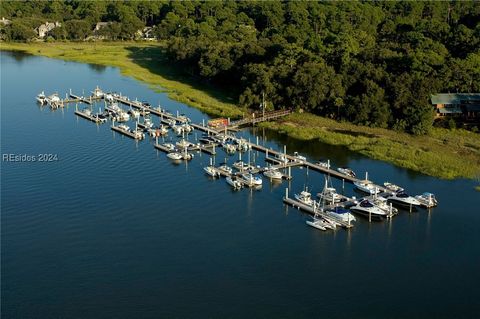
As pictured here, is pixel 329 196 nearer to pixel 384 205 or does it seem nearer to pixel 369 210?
pixel 369 210

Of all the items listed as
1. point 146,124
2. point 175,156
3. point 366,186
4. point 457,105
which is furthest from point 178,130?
point 457,105

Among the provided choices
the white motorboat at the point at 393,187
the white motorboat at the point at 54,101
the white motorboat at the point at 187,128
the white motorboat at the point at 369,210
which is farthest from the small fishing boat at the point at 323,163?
the white motorboat at the point at 54,101

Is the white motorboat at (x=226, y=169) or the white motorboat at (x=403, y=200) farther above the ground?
the white motorboat at (x=226, y=169)

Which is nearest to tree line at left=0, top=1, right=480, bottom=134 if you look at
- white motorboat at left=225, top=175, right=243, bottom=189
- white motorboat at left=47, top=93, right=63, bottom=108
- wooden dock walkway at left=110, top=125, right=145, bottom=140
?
wooden dock walkway at left=110, top=125, right=145, bottom=140

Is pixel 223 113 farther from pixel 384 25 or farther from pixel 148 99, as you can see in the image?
pixel 384 25

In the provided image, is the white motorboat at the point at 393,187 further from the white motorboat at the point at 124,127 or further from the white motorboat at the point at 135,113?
the white motorboat at the point at 135,113

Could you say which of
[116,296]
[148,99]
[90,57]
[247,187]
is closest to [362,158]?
[247,187]
